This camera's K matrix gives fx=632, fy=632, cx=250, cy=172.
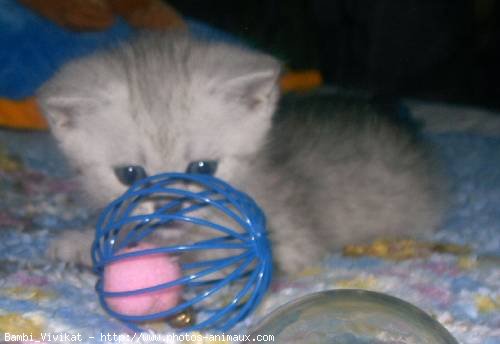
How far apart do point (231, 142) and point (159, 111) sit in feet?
0.57

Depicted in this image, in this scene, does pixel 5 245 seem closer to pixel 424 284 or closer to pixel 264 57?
pixel 264 57

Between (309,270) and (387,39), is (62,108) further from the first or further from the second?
(387,39)

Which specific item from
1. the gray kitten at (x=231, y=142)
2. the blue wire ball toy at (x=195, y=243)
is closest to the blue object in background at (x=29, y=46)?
the gray kitten at (x=231, y=142)

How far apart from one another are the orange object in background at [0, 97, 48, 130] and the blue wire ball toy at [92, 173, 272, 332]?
4.09ft

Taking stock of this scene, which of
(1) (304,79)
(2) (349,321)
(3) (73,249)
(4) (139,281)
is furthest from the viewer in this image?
(1) (304,79)

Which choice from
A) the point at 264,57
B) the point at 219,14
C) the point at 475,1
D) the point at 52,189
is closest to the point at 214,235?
the point at 264,57

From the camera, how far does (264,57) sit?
1397mm

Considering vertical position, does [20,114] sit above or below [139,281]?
below

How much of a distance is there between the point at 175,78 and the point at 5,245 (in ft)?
2.14

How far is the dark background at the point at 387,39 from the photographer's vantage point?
3053 millimetres

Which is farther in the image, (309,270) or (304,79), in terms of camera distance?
(304,79)

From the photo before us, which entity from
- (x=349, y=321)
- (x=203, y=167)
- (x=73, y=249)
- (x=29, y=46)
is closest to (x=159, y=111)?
(x=203, y=167)

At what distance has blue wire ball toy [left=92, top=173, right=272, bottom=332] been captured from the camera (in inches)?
43.5

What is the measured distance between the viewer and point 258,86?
134 cm
